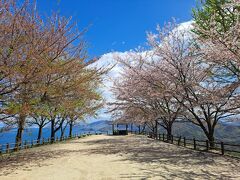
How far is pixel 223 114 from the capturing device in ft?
68.1

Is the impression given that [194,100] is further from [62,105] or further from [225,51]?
[62,105]

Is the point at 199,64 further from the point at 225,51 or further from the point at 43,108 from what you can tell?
the point at 43,108

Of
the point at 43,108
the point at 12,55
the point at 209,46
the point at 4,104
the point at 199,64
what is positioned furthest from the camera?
the point at 199,64

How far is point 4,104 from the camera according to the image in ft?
40.6

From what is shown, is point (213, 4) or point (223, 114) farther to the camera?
point (223, 114)

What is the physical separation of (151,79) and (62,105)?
965 cm

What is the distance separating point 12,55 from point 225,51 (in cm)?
1065

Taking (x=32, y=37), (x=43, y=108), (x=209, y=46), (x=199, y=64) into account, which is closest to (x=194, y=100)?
(x=199, y=64)

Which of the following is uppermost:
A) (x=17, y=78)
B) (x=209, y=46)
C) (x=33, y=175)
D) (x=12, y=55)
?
(x=209, y=46)

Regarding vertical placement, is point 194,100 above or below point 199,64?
below

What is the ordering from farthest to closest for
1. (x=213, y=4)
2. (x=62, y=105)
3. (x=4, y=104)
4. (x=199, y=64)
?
(x=199, y=64) < (x=213, y=4) < (x=62, y=105) < (x=4, y=104)

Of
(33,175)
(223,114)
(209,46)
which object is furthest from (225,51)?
(33,175)

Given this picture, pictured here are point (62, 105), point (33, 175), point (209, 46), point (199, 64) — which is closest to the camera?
point (33, 175)

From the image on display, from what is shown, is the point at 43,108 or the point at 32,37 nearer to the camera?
the point at 32,37
